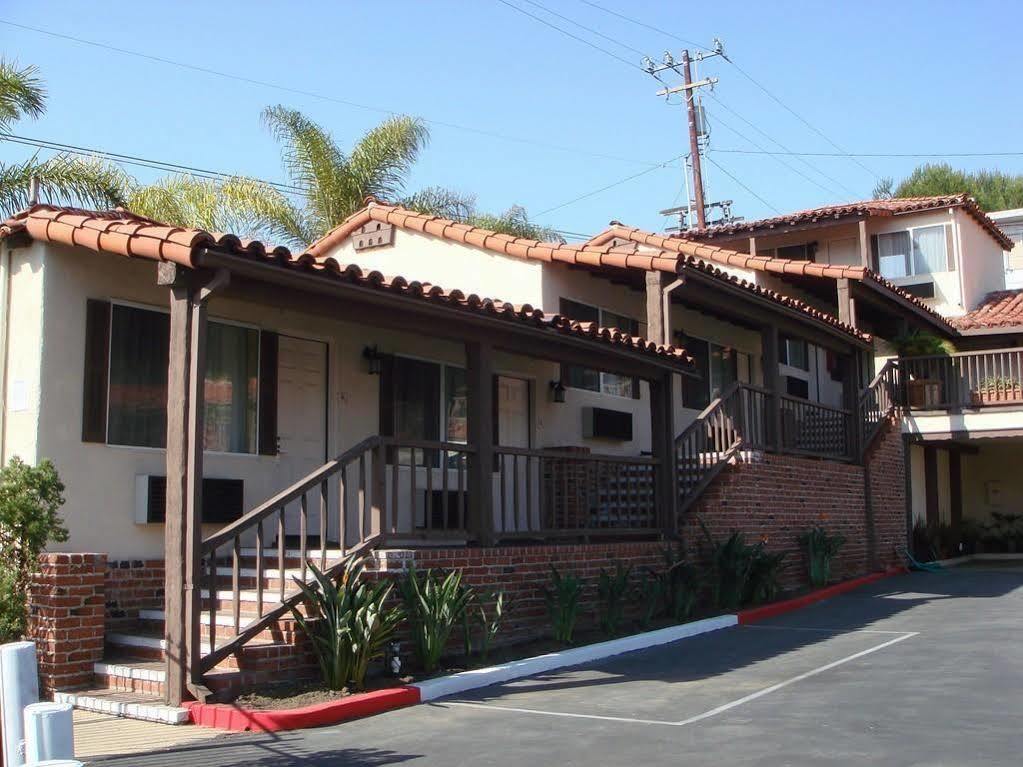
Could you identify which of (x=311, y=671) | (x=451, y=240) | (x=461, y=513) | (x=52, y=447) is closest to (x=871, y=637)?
(x=461, y=513)

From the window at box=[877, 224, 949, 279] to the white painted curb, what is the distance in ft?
51.3

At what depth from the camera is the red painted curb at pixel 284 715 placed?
7.71 metres

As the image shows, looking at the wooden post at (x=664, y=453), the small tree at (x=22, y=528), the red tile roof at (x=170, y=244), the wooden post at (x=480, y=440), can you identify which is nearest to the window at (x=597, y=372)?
the wooden post at (x=664, y=453)

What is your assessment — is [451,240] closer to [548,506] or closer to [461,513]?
[548,506]

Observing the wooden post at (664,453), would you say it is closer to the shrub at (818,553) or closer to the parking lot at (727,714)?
the parking lot at (727,714)

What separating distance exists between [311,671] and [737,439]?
26.5ft

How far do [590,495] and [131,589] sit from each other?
595 cm

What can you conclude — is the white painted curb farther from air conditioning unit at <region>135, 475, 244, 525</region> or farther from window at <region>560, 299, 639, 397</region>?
window at <region>560, 299, 639, 397</region>

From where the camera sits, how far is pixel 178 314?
8.52 metres

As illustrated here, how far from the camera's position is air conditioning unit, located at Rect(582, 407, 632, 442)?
1552 cm

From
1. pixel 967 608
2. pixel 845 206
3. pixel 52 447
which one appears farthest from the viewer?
pixel 845 206

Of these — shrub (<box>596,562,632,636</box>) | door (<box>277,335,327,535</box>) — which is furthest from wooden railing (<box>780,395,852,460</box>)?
door (<box>277,335,327,535</box>)

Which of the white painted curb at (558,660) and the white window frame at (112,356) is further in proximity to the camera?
the white window frame at (112,356)

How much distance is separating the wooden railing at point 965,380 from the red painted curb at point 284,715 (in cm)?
1686
